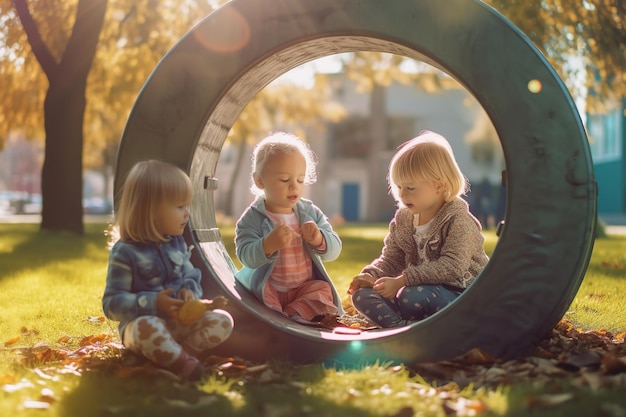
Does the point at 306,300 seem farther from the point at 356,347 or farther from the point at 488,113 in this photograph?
the point at 488,113

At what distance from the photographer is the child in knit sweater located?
4.80m

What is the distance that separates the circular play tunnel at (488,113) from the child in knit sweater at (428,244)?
566 millimetres

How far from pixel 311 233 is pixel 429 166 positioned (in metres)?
0.84

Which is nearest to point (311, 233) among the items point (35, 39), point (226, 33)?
point (226, 33)

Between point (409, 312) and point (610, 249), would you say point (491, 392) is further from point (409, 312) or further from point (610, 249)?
point (610, 249)

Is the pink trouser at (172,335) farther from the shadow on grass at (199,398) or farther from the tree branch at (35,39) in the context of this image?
the tree branch at (35,39)

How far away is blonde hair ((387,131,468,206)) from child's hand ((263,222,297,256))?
851mm

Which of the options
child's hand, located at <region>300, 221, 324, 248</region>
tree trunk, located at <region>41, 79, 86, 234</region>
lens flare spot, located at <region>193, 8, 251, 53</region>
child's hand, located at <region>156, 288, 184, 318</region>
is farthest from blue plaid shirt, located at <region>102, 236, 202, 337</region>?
tree trunk, located at <region>41, 79, 86, 234</region>

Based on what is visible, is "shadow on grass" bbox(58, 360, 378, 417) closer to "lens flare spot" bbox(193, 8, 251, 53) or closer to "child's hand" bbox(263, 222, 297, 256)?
"child's hand" bbox(263, 222, 297, 256)

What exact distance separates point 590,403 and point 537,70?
5.72 feet

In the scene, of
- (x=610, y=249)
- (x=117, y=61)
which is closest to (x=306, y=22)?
(x=610, y=249)

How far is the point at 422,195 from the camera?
498 cm

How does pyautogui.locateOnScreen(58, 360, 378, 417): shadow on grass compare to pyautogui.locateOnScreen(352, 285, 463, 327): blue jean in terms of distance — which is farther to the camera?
pyautogui.locateOnScreen(352, 285, 463, 327): blue jean

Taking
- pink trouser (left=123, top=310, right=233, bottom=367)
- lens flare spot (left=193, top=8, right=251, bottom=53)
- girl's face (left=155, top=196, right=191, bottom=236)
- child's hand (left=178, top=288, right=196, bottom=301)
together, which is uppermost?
lens flare spot (left=193, top=8, right=251, bottom=53)
